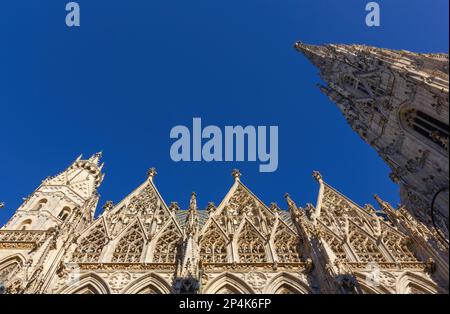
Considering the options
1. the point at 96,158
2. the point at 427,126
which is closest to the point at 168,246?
the point at 427,126

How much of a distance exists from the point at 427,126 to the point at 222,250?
13868mm

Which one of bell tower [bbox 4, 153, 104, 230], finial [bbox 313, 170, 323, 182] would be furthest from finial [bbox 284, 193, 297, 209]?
bell tower [bbox 4, 153, 104, 230]

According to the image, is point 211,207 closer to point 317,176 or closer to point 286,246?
point 286,246

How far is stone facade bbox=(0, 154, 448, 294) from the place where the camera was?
12.8 m

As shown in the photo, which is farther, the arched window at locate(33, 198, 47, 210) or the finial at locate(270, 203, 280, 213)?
the arched window at locate(33, 198, 47, 210)

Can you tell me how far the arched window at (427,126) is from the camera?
15.6 metres

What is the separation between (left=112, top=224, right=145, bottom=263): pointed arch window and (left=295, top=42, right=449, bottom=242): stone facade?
46.6ft

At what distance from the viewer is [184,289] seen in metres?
11.7

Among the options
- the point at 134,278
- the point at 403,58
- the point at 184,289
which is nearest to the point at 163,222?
the point at 134,278

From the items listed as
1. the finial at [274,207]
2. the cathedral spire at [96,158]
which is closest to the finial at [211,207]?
the finial at [274,207]

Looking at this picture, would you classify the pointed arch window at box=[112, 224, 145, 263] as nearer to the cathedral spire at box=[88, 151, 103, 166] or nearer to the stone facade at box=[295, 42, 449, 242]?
the cathedral spire at box=[88, 151, 103, 166]

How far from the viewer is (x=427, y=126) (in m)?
17.3
